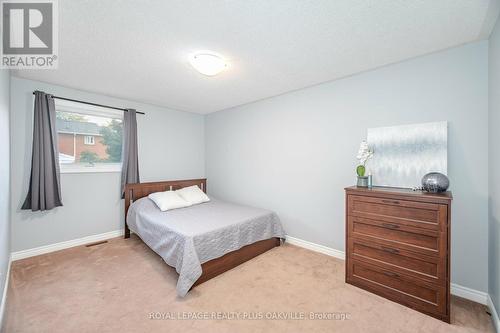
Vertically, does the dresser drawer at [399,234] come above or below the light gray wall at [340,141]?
below

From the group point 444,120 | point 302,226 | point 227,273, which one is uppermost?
point 444,120

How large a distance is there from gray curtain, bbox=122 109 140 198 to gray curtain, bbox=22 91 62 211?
0.83 metres

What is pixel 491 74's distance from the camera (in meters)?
1.74

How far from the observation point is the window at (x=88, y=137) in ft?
10.0

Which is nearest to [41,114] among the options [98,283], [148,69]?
[148,69]

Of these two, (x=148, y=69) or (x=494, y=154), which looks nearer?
(x=494, y=154)

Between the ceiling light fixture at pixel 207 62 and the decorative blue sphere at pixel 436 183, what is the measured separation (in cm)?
219

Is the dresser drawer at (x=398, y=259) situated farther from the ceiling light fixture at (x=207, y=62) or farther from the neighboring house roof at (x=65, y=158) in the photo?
the neighboring house roof at (x=65, y=158)

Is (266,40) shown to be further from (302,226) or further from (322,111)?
(302,226)

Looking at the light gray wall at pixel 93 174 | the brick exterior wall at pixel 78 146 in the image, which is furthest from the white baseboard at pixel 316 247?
the brick exterior wall at pixel 78 146

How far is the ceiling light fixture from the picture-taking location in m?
2.05

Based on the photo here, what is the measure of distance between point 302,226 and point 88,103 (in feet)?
12.0

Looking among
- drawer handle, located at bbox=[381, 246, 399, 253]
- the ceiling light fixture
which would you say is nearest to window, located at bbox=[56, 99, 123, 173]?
the ceiling light fixture

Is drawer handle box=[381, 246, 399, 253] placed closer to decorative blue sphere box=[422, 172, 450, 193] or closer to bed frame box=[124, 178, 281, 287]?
decorative blue sphere box=[422, 172, 450, 193]
